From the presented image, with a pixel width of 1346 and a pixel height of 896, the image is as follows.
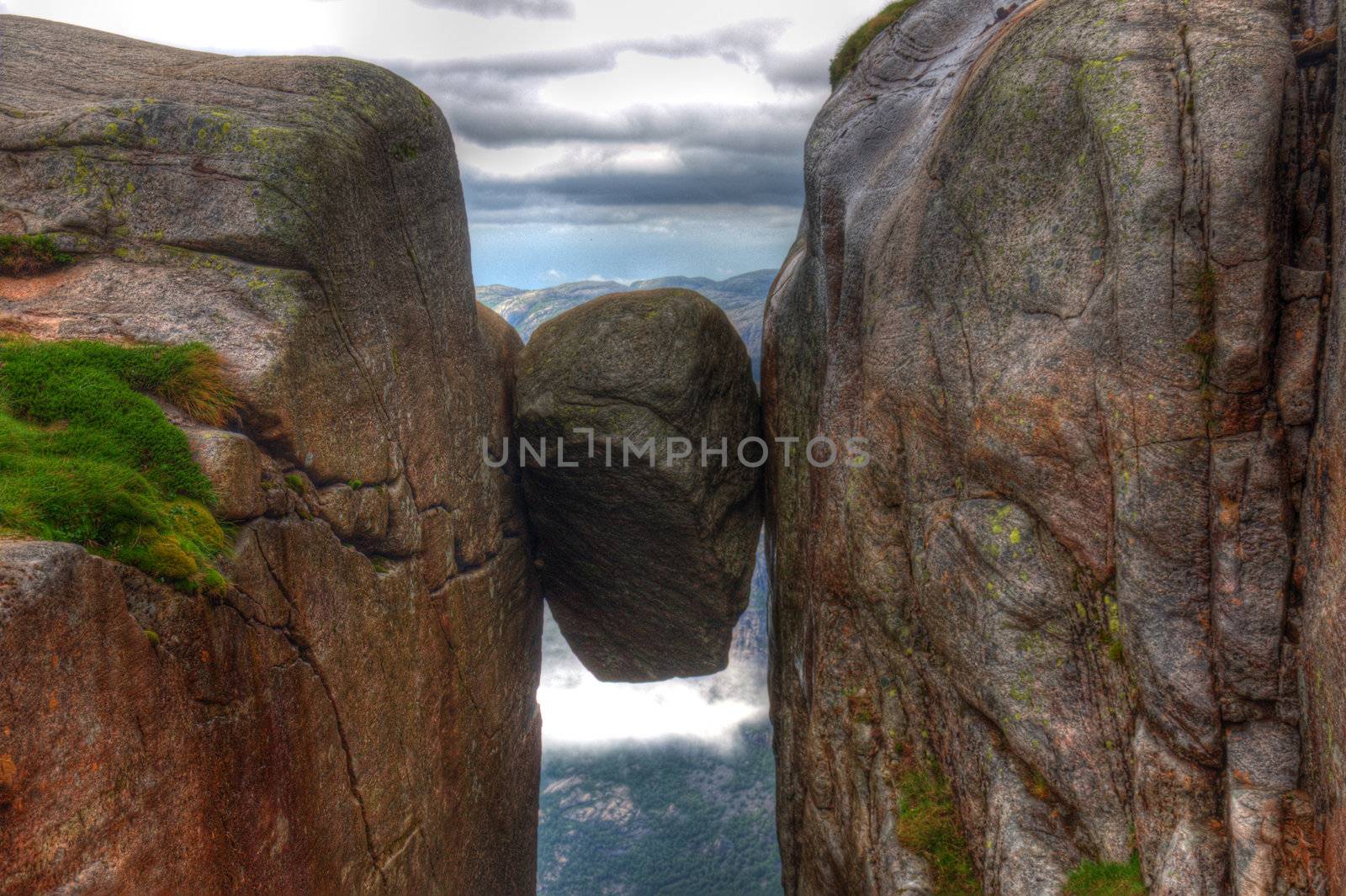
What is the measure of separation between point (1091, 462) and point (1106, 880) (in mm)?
4879

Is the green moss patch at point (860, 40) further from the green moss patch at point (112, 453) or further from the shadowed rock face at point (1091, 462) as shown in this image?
the green moss patch at point (112, 453)

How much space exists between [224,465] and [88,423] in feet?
4.92

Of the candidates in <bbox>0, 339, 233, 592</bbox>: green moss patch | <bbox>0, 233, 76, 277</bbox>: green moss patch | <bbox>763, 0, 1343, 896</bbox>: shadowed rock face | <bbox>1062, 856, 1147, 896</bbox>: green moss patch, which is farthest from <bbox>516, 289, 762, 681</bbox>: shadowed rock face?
<bbox>1062, 856, 1147, 896</bbox>: green moss patch

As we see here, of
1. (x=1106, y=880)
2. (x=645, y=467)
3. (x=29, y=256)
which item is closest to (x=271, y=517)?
(x=29, y=256)

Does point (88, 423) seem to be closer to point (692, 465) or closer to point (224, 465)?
point (224, 465)

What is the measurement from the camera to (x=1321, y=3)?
29.2ft

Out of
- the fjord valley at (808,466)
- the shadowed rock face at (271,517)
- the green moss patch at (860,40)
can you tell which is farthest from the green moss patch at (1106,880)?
the green moss patch at (860,40)

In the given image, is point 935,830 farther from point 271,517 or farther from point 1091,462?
point 271,517

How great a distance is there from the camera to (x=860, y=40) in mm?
18266

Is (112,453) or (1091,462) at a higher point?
(112,453)

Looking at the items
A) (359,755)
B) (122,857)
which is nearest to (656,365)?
(359,755)

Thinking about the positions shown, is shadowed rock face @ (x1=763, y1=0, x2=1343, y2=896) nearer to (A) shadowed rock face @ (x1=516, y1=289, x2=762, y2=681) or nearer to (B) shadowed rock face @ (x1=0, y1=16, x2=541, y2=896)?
(A) shadowed rock face @ (x1=516, y1=289, x2=762, y2=681)

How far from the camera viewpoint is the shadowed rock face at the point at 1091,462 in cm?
825

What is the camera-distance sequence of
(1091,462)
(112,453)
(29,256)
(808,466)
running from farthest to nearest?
(808,466)
(29,256)
(1091,462)
(112,453)
